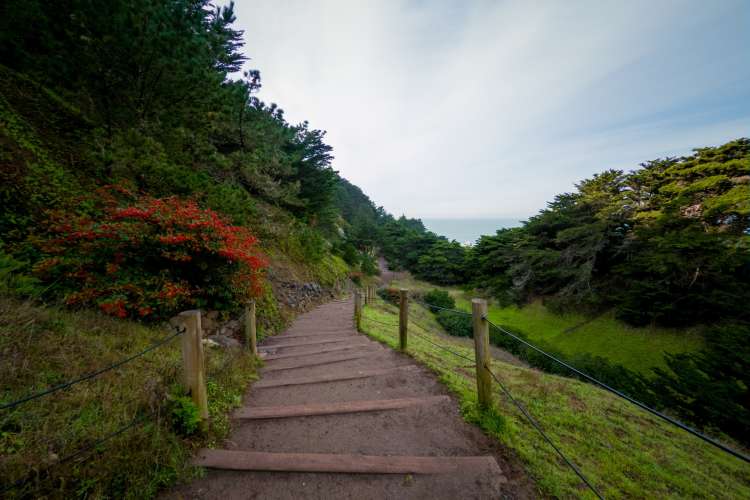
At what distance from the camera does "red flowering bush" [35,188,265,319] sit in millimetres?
3830

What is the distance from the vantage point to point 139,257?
→ 4234mm

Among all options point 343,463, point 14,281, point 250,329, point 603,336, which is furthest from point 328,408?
point 603,336

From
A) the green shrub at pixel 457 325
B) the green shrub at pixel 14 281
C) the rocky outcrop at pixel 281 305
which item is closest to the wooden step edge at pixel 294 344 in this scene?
the rocky outcrop at pixel 281 305

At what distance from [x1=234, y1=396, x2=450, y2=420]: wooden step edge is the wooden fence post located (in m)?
0.55

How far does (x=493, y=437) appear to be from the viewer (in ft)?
8.48

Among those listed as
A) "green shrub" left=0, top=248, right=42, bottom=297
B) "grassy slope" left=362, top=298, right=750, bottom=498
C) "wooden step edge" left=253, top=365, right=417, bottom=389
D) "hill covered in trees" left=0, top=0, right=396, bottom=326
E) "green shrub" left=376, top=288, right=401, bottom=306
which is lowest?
"green shrub" left=376, top=288, right=401, bottom=306

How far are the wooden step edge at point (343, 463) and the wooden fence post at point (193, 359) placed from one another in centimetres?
48

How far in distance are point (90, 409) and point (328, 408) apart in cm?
214

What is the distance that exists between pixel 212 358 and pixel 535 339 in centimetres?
1854

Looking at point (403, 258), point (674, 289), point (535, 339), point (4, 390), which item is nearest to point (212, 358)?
point (4, 390)

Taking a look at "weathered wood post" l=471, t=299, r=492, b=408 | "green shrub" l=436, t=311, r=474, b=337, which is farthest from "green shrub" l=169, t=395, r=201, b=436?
"green shrub" l=436, t=311, r=474, b=337

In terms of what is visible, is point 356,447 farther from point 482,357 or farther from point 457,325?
point 457,325

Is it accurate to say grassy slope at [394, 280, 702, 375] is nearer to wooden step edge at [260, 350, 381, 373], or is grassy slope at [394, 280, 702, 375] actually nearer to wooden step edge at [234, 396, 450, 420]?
wooden step edge at [260, 350, 381, 373]

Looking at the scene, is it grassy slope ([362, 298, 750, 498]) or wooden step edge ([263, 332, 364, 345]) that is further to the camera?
wooden step edge ([263, 332, 364, 345])
